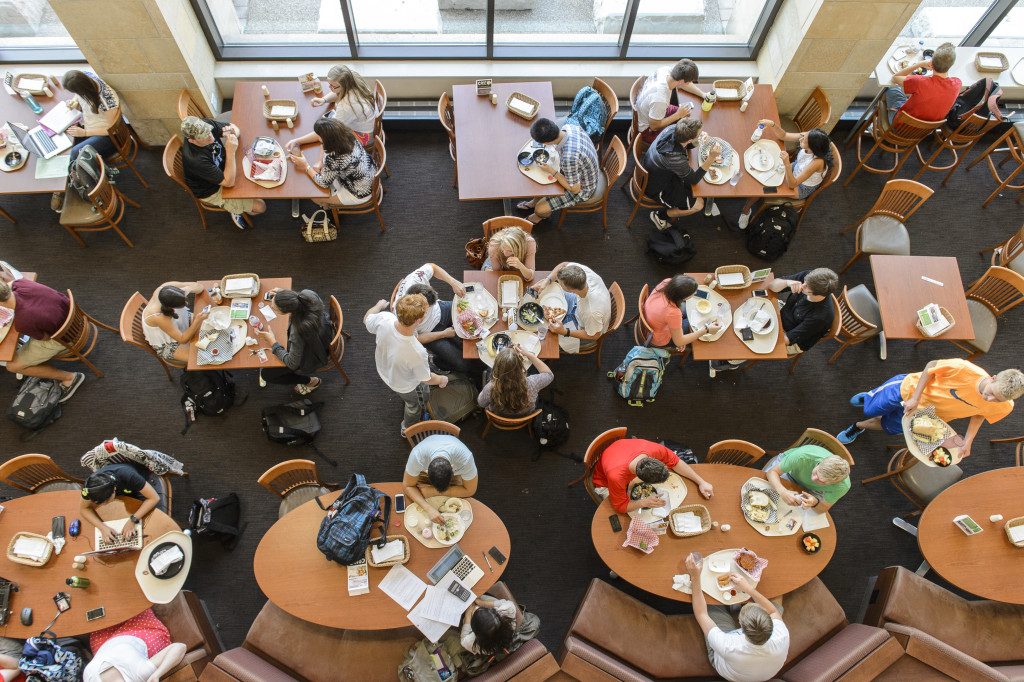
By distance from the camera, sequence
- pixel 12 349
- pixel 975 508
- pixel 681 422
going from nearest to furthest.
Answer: pixel 975 508 < pixel 12 349 < pixel 681 422

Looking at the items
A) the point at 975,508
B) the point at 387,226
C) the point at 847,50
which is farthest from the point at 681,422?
the point at 847,50

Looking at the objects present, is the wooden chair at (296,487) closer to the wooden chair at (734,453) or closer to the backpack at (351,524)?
the backpack at (351,524)

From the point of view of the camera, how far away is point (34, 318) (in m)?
4.90

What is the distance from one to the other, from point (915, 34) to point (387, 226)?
23.8 ft

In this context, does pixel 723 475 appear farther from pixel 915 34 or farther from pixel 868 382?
pixel 915 34

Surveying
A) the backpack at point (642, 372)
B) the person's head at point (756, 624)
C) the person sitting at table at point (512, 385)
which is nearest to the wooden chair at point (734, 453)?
the backpack at point (642, 372)

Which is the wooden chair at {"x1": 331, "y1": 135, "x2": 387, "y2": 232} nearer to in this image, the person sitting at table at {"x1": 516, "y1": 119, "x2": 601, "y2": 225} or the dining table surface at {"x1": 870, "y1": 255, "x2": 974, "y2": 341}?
the person sitting at table at {"x1": 516, "y1": 119, "x2": 601, "y2": 225}

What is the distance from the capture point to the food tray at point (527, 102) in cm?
612

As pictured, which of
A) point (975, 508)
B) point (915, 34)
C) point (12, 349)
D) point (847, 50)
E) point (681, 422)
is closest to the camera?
point (975, 508)

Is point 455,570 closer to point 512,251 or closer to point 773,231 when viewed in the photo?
point 512,251

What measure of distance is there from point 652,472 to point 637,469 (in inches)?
4.4

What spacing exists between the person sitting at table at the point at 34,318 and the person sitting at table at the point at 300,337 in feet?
5.84

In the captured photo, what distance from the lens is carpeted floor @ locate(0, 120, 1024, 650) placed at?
5266mm

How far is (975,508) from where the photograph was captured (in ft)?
14.9
